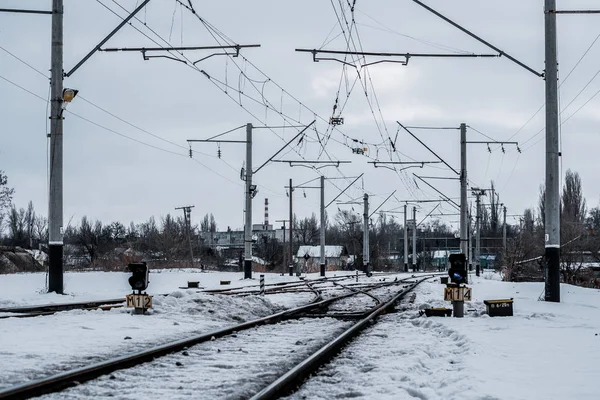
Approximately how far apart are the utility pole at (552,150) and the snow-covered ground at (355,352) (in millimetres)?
1753

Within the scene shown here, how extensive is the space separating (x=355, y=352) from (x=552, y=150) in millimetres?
11622

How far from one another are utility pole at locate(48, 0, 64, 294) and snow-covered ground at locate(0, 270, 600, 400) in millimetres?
5401

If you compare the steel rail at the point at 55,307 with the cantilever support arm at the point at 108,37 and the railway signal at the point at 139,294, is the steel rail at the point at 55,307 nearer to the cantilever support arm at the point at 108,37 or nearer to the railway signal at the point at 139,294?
the railway signal at the point at 139,294

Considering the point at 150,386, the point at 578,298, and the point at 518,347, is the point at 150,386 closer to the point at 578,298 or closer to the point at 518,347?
the point at 518,347

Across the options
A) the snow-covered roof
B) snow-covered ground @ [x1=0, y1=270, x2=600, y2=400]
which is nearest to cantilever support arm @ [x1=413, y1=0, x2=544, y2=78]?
snow-covered ground @ [x1=0, y1=270, x2=600, y2=400]

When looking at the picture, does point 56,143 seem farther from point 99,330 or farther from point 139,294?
point 99,330

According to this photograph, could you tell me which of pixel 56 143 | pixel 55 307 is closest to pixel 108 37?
pixel 56 143

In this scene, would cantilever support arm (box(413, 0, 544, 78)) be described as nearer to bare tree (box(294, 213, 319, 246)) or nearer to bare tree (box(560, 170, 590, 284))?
bare tree (box(560, 170, 590, 284))

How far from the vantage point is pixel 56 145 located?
23.5 meters

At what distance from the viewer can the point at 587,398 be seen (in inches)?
306

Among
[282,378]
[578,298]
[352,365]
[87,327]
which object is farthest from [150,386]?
[578,298]

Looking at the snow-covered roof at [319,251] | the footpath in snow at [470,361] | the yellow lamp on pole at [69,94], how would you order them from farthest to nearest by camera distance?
the snow-covered roof at [319,251]
the yellow lamp on pole at [69,94]
the footpath in snow at [470,361]

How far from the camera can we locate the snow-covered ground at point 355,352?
8.61 metres

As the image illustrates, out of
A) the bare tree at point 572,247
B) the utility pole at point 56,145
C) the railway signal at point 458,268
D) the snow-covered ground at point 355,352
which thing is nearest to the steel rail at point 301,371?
the snow-covered ground at point 355,352
